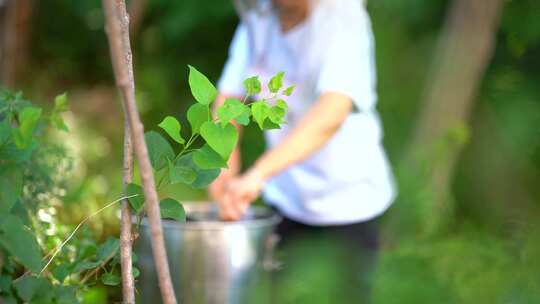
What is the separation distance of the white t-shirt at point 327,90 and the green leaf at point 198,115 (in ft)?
3.36

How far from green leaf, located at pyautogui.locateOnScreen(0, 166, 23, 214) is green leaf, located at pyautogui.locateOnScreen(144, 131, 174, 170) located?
0.19 metres

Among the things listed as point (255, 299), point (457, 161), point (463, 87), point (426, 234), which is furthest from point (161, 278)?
point (457, 161)

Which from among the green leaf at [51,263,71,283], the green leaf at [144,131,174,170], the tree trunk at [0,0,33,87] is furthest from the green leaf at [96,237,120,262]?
the tree trunk at [0,0,33,87]

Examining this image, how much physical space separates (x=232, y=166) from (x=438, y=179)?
78.8 inches

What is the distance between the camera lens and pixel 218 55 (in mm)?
5527

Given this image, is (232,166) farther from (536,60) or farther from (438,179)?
(438,179)

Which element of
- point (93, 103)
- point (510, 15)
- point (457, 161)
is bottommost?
point (457, 161)

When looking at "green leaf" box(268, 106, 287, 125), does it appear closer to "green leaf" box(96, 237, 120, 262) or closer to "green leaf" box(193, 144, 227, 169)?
"green leaf" box(193, 144, 227, 169)

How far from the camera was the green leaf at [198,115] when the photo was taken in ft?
3.46

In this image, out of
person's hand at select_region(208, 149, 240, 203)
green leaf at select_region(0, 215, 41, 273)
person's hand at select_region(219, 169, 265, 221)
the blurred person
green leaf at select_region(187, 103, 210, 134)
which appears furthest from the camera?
person's hand at select_region(208, 149, 240, 203)

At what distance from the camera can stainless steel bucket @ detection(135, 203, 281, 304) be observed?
1.87 m

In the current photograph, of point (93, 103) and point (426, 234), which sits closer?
point (426, 234)

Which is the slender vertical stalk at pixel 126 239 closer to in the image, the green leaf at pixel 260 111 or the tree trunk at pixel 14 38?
the green leaf at pixel 260 111

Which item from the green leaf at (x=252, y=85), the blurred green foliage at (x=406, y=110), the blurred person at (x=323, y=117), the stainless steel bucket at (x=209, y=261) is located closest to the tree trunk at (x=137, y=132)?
the green leaf at (x=252, y=85)
